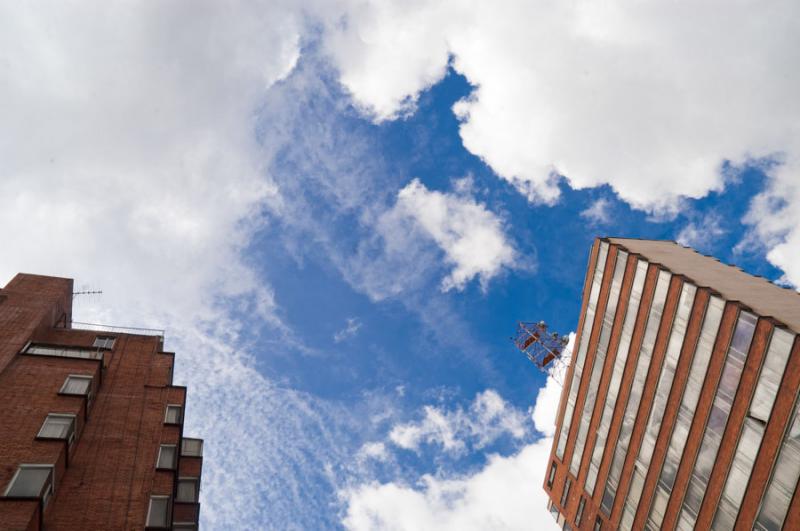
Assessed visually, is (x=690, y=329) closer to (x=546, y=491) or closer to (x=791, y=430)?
(x=791, y=430)

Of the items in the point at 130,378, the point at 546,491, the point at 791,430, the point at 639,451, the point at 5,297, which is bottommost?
the point at 791,430

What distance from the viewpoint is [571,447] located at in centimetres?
4666

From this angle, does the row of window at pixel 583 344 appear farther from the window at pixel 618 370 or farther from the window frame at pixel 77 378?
the window frame at pixel 77 378

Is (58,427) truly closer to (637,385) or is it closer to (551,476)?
(637,385)

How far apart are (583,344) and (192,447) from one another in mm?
33932

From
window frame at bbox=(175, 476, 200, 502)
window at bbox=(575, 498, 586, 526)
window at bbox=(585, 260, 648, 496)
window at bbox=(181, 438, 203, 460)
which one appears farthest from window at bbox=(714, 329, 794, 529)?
window at bbox=(181, 438, 203, 460)

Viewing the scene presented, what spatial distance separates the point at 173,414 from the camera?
33719 millimetres

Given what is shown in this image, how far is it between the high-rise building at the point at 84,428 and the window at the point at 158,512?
49mm

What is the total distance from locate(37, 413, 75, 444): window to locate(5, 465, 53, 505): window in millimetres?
2049

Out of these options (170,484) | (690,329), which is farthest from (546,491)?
(170,484)

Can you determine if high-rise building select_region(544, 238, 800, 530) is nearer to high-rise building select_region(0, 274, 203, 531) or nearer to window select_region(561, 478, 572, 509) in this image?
window select_region(561, 478, 572, 509)

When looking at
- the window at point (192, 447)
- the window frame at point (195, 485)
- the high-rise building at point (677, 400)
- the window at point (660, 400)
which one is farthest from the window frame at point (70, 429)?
the window at point (660, 400)

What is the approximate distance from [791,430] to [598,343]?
1836cm

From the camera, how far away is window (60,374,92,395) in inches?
1187
